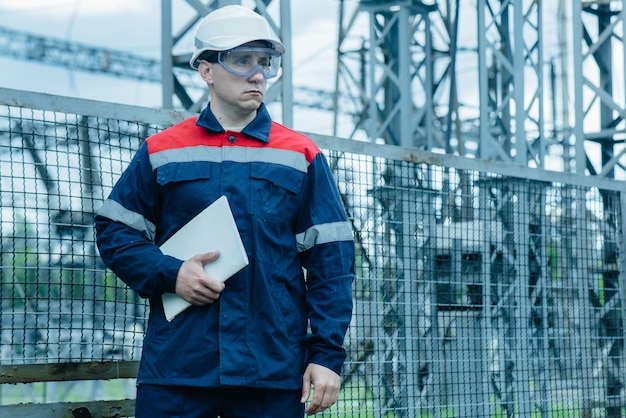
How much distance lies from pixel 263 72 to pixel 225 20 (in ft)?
0.66

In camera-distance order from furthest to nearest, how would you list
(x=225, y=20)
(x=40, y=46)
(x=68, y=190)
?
(x=40, y=46) → (x=68, y=190) → (x=225, y=20)

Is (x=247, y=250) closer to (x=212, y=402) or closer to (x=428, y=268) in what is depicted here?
(x=212, y=402)

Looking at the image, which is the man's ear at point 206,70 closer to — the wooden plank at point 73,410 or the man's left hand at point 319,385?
the man's left hand at point 319,385

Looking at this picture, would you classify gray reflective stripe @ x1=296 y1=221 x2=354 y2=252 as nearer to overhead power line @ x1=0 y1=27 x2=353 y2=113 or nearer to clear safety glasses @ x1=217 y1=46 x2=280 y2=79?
clear safety glasses @ x1=217 y1=46 x2=280 y2=79

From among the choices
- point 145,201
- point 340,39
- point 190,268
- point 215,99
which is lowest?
point 190,268

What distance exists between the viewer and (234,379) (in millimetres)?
2898

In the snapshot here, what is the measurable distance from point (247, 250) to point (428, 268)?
93.9 inches

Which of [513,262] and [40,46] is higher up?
[40,46]

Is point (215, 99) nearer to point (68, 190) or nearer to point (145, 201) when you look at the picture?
point (145, 201)

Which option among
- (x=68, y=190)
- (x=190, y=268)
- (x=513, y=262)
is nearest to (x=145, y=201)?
(x=190, y=268)

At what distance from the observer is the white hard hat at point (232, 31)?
3.11 metres

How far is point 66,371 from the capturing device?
4.07 m

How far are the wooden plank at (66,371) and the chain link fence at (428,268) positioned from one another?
13 millimetres

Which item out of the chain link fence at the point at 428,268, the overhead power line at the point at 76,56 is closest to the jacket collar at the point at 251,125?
the chain link fence at the point at 428,268
